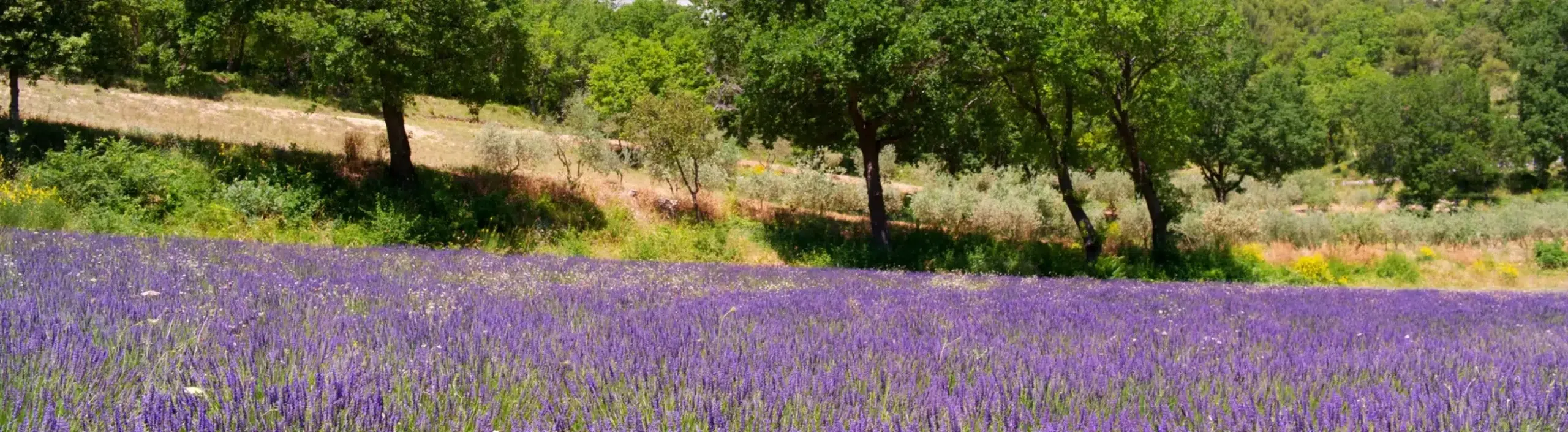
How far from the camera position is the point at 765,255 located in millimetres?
22031

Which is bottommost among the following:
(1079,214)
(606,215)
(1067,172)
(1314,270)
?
(1314,270)

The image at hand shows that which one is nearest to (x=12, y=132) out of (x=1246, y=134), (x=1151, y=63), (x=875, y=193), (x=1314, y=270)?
(x=875, y=193)

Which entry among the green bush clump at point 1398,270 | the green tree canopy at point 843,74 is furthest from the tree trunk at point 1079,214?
the green bush clump at point 1398,270

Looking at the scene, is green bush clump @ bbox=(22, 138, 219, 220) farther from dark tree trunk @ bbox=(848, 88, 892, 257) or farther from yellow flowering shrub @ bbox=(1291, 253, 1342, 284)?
yellow flowering shrub @ bbox=(1291, 253, 1342, 284)

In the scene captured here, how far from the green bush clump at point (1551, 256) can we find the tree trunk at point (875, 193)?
23.3 metres

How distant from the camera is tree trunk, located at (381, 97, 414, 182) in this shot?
19.4 m

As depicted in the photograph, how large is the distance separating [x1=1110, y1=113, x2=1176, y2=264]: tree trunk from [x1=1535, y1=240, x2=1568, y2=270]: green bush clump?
14304mm

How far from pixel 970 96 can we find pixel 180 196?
20.1m

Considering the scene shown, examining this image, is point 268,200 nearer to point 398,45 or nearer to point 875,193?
point 398,45

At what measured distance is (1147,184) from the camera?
22.7 m

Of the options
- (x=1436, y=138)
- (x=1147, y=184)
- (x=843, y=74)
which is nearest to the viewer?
(x=843, y=74)

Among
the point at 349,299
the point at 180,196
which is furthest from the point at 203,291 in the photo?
the point at 180,196

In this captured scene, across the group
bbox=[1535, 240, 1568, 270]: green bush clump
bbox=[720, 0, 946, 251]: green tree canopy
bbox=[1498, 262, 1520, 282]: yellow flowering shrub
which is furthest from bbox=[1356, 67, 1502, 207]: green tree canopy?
bbox=[720, 0, 946, 251]: green tree canopy

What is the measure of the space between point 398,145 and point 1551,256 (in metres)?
37.2
